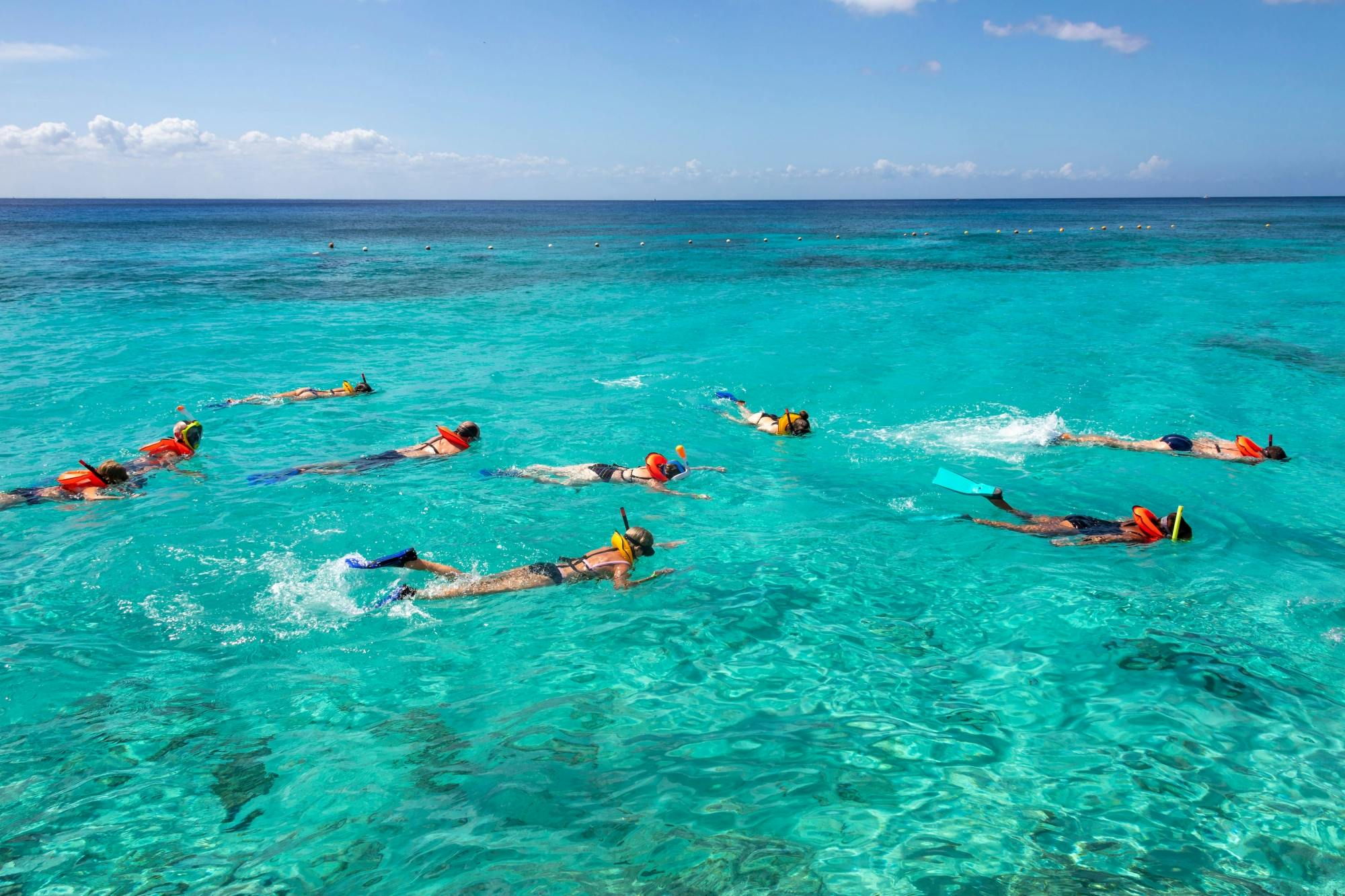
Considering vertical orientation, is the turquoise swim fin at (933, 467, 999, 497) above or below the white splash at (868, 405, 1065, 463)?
above

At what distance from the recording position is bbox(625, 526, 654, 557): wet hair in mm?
10180

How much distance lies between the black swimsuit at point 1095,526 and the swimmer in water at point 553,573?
666cm

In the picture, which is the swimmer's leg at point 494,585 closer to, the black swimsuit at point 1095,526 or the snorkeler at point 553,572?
the snorkeler at point 553,572

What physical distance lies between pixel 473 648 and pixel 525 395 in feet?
41.5

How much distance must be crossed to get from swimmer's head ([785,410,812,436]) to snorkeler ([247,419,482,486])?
279 inches

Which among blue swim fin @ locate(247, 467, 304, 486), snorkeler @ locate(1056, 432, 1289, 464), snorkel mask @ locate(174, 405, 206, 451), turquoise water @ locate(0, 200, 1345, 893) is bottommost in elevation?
turquoise water @ locate(0, 200, 1345, 893)

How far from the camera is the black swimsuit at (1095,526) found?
1152 cm

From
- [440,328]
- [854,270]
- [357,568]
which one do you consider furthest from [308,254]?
[357,568]

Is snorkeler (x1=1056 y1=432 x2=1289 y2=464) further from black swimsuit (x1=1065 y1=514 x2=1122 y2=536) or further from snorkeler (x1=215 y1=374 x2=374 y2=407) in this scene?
snorkeler (x1=215 y1=374 x2=374 y2=407)

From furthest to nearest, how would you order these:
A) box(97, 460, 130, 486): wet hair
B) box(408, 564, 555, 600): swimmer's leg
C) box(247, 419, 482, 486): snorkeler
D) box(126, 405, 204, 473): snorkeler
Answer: box(126, 405, 204, 473): snorkeler < box(247, 419, 482, 486): snorkeler < box(97, 460, 130, 486): wet hair < box(408, 564, 555, 600): swimmer's leg

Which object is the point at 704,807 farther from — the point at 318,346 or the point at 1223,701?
the point at 318,346

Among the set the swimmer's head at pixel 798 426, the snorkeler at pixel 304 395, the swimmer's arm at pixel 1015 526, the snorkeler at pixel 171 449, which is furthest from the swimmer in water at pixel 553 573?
the snorkeler at pixel 304 395

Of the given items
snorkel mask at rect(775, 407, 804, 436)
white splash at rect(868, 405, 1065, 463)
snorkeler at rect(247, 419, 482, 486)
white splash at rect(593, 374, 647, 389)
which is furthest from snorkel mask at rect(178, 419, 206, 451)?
white splash at rect(868, 405, 1065, 463)

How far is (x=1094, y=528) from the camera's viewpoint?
38.1 ft
